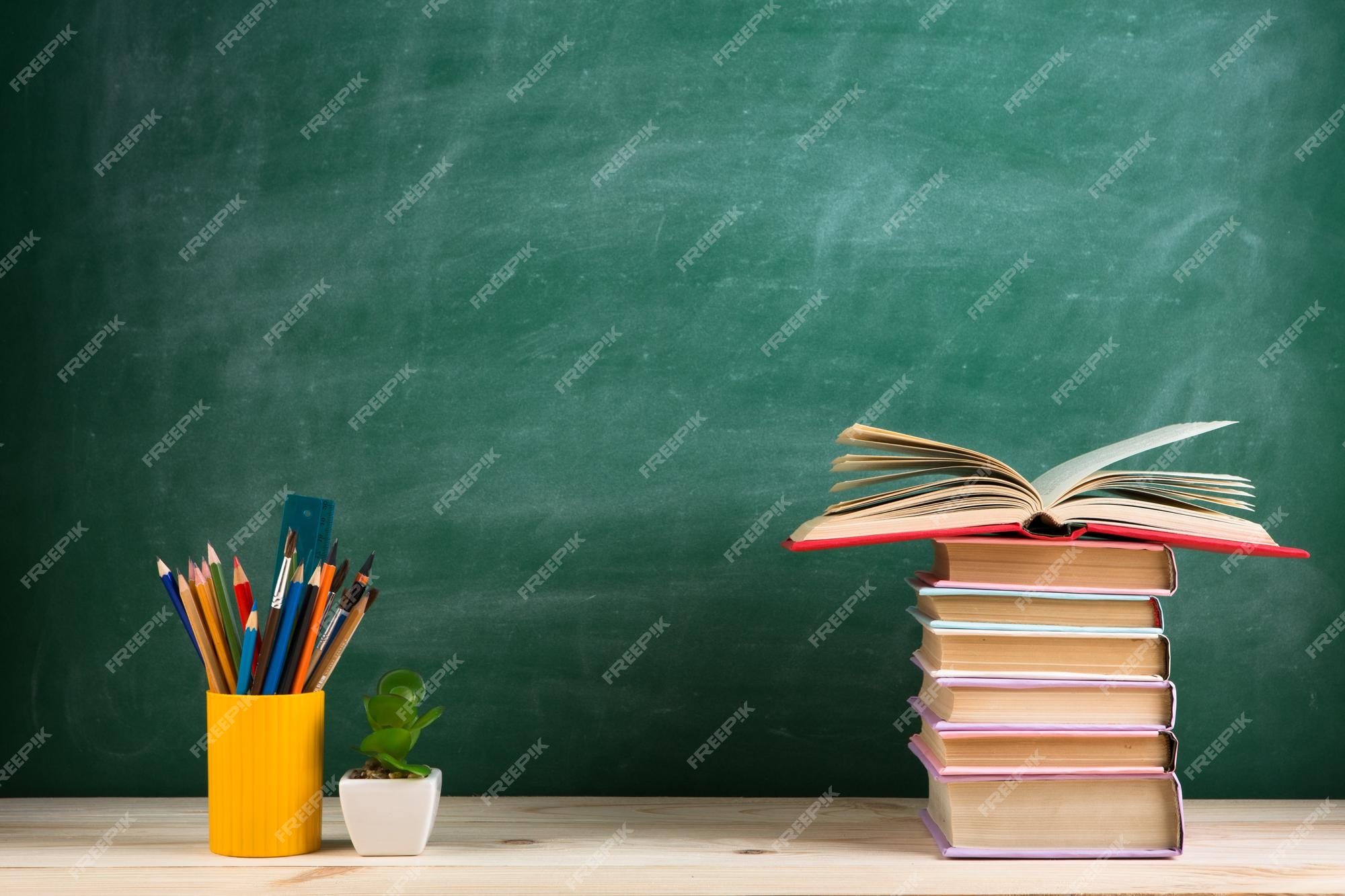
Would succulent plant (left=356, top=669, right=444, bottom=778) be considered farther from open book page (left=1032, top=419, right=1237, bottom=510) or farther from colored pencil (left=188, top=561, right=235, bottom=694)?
open book page (left=1032, top=419, right=1237, bottom=510)

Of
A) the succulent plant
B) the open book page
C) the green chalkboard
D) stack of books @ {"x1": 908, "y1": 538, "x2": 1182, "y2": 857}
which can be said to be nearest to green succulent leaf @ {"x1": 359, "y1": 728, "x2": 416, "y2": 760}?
the succulent plant

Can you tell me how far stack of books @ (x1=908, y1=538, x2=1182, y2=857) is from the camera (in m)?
0.92

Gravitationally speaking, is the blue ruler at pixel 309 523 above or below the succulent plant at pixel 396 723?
above

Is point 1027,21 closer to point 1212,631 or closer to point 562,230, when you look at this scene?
point 562,230

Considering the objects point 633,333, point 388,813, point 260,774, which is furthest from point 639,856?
point 633,333

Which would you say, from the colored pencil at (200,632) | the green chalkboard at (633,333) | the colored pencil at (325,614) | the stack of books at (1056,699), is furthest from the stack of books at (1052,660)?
the colored pencil at (200,632)

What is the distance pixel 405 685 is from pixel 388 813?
0.34ft

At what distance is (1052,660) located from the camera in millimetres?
929

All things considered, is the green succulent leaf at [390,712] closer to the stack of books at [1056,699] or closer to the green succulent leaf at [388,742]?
the green succulent leaf at [388,742]

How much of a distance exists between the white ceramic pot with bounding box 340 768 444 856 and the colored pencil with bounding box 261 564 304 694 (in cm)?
10

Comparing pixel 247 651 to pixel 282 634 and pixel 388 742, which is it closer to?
pixel 282 634

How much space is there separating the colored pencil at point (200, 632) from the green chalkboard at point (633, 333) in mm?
267

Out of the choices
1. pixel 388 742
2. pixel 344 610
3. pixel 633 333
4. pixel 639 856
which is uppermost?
pixel 633 333

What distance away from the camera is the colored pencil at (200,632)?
0.91 metres
